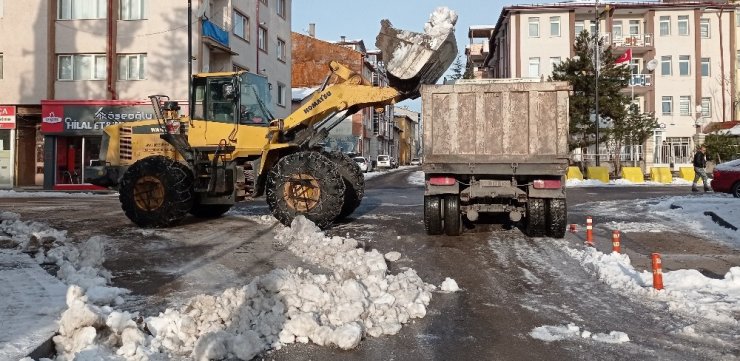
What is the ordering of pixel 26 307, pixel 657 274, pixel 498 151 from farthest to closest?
pixel 498 151, pixel 657 274, pixel 26 307

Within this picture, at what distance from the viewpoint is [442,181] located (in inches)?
411

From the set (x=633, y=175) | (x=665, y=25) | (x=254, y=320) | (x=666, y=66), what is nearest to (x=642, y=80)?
(x=666, y=66)

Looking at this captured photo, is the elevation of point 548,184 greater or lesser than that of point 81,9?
lesser

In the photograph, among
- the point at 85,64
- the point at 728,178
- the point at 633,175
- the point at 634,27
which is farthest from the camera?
the point at 634,27

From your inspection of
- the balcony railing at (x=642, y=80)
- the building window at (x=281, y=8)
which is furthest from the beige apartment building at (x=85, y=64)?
the balcony railing at (x=642, y=80)

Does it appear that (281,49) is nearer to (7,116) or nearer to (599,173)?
(7,116)

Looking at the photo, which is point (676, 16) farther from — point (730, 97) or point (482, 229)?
point (482, 229)

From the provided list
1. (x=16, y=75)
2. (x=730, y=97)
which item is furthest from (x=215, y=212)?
(x=730, y=97)

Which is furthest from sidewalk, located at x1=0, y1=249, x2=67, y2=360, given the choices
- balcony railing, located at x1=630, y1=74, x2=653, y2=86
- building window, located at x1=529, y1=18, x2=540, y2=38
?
balcony railing, located at x1=630, y1=74, x2=653, y2=86

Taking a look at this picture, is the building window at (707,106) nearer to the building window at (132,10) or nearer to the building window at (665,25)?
the building window at (665,25)

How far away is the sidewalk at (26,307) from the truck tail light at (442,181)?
6.00 meters

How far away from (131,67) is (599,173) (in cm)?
2252

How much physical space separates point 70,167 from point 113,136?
16.9 m

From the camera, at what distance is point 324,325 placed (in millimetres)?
5293
